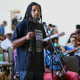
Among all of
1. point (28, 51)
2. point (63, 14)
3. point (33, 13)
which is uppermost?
point (63, 14)

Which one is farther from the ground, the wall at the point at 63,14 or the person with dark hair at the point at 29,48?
the wall at the point at 63,14

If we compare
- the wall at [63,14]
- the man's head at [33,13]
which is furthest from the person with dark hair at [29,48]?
the wall at [63,14]

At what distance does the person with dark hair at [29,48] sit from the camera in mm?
1445

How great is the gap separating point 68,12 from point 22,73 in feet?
15.8

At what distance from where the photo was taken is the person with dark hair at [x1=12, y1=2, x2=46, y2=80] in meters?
1.45

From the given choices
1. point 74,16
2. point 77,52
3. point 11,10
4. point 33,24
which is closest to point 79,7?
point 74,16

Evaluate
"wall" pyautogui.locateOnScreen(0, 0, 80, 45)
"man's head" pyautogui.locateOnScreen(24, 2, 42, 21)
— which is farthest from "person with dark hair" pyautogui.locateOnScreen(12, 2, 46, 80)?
"wall" pyautogui.locateOnScreen(0, 0, 80, 45)

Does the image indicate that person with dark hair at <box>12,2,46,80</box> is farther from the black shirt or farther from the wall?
the wall

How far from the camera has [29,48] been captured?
1.47m

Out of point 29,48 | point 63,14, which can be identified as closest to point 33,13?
point 29,48

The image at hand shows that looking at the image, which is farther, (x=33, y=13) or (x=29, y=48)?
(x=33, y=13)

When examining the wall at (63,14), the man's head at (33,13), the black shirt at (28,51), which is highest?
the wall at (63,14)

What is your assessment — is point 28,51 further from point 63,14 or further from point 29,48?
point 63,14

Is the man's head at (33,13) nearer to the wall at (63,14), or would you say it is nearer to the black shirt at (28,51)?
the black shirt at (28,51)
